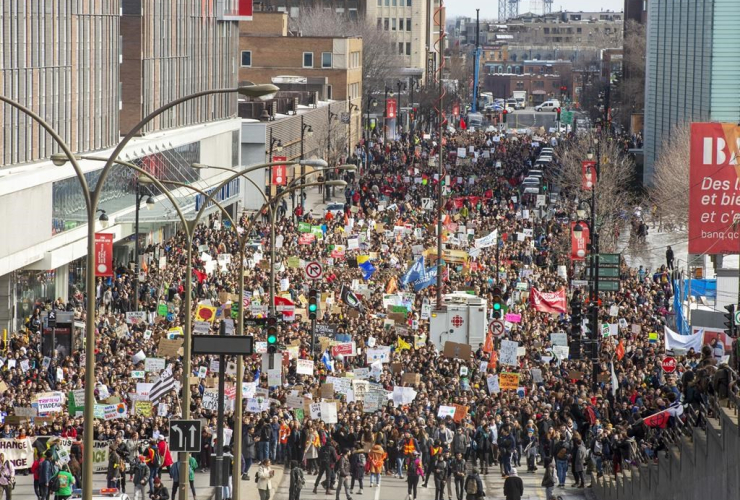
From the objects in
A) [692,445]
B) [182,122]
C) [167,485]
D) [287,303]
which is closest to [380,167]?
[182,122]

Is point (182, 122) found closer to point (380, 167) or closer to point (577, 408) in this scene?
point (380, 167)

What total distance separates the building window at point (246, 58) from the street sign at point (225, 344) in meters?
96.3

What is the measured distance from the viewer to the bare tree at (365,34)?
161 m

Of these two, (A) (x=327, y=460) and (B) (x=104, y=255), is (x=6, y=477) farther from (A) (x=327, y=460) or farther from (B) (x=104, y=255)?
(B) (x=104, y=255)

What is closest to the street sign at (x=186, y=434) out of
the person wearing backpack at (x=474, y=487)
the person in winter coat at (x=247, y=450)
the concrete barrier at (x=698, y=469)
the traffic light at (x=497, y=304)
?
Result: the person wearing backpack at (x=474, y=487)

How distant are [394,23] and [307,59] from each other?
81.2 m

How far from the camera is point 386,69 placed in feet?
545

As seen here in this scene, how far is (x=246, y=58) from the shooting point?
118 m

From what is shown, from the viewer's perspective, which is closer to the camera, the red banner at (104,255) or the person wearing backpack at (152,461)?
the person wearing backpack at (152,461)

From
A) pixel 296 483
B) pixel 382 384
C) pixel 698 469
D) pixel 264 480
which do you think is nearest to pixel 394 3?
pixel 382 384

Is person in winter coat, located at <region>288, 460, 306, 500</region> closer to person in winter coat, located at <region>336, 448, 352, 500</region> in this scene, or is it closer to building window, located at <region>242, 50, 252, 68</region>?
person in winter coat, located at <region>336, 448, 352, 500</region>

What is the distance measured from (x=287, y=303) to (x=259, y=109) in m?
49.5

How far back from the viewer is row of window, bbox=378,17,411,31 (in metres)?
196

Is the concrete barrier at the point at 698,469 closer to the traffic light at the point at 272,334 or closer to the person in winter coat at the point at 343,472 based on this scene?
the person in winter coat at the point at 343,472
